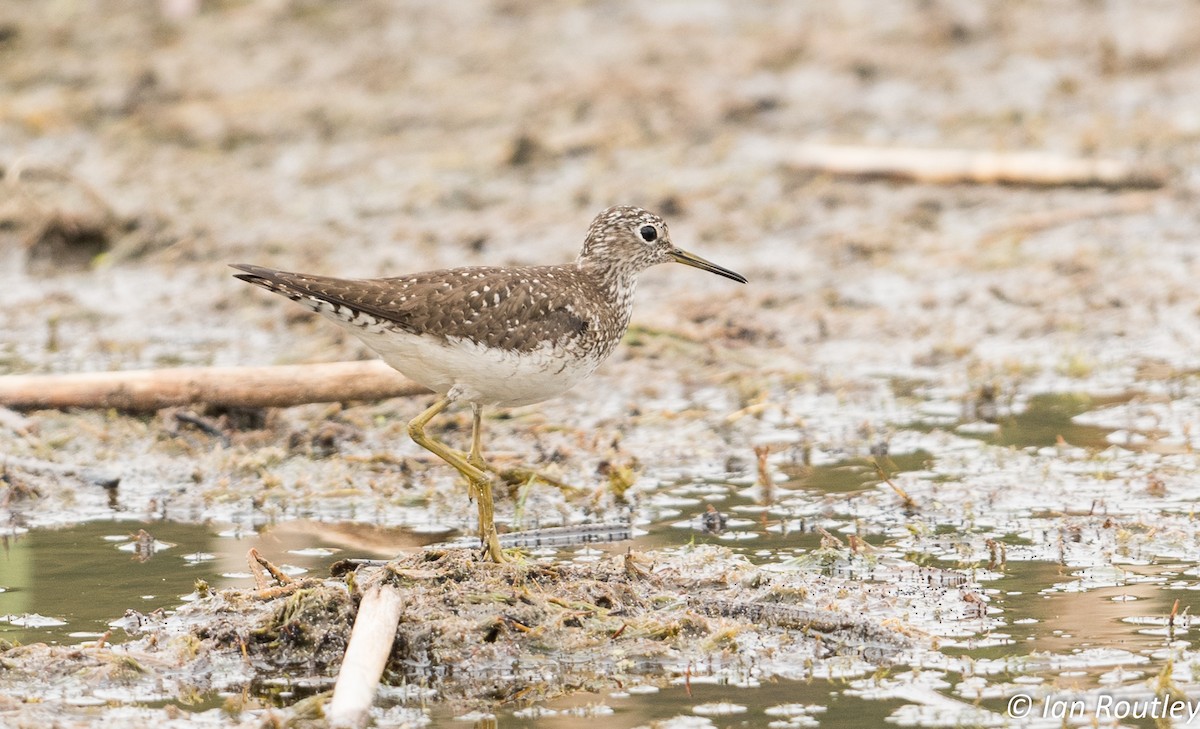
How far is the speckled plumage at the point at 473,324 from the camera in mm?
7758

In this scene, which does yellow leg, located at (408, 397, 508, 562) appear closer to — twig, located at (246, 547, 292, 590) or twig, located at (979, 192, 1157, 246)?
twig, located at (246, 547, 292, 590)

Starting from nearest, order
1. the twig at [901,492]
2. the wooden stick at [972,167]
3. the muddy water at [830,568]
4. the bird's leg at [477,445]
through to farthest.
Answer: the muddy water at [830,568]
the bird's leg at [477,445]
the twig at [901,492]
the wooden stick at [972,167]

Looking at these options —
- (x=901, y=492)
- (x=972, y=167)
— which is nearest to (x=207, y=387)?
(x=901, y=492)

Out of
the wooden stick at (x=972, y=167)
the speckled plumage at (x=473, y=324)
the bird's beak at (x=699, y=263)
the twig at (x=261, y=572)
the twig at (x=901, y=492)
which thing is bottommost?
the twig at (x=261, y=572)

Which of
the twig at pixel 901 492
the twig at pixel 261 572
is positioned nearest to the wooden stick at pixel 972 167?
the twig at pixel 901 492

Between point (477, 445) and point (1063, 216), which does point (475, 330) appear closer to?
point (477, 445)

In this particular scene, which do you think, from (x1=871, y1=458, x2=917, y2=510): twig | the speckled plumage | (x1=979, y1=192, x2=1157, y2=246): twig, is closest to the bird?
the speckled plumage

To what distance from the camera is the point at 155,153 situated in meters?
17.7

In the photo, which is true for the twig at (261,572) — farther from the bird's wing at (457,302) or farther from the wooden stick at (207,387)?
the wooden stick at (207,387)

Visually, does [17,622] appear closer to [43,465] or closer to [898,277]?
[43,465]

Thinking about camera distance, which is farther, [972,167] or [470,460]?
[972,167]

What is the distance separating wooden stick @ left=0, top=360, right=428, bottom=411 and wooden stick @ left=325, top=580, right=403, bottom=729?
124 inches

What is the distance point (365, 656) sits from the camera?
6230 millimetres

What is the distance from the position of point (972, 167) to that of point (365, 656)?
10.3m
